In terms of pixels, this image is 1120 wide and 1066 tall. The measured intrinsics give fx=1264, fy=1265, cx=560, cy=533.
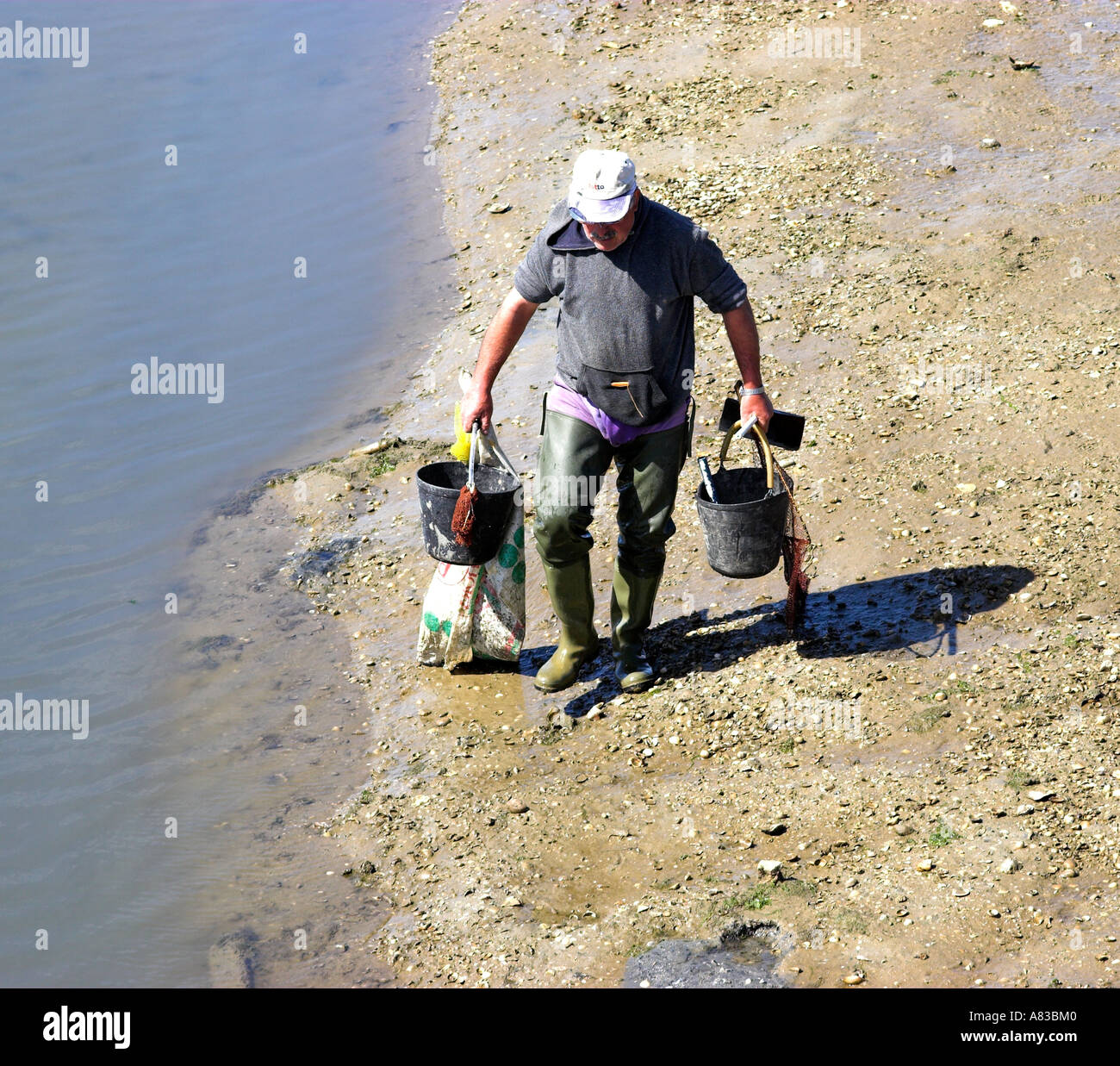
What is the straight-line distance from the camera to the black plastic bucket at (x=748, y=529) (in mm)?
4672

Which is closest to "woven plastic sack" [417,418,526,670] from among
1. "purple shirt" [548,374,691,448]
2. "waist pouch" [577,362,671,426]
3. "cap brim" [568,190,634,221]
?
"purple shirt" [548,374,691,448]

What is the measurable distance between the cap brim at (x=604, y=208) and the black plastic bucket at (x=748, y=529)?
945 millimetres

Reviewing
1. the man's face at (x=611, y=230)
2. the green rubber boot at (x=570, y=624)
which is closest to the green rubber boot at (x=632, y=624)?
A: the green rubber boot at (x=570, y=624)

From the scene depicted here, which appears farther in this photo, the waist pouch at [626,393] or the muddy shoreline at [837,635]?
the waist pouch at [626,393]

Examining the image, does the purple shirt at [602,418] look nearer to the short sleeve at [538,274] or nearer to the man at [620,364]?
the man at [620,364]

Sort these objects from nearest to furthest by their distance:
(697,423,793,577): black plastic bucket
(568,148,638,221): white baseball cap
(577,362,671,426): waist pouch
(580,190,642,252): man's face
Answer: (568,148,638,221): white baseball cap → (580,190,642,252): man's face → (577,362,671,426): waist pouch → (697,423,793,577): black plastic bucket

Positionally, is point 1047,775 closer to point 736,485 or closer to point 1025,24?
point 736,485

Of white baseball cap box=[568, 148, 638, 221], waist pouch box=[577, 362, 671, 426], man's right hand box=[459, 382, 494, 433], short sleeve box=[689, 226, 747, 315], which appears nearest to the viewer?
white baseball cap box=[568, 148, 638, 221]

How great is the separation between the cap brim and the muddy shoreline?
1.86 m

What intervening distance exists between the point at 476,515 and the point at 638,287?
42.6 inches

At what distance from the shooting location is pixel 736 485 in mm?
5098

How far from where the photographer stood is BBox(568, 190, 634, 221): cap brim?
4.26 meters

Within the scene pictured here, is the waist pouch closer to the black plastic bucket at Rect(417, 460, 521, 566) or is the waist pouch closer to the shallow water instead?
the black plastic bucket at Rect(417, 460, 521, 566)

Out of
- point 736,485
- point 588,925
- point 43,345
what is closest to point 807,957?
point 588,925
